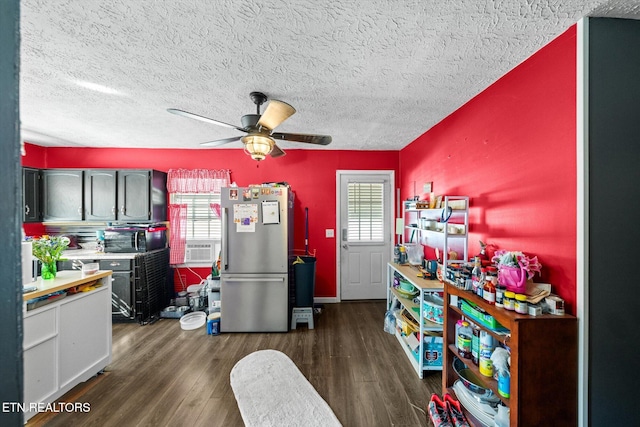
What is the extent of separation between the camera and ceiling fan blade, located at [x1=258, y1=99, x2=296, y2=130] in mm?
1607

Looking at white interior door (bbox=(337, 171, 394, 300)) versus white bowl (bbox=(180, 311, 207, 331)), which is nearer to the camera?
white bowl (bbox=(180, 311, 207, 331))

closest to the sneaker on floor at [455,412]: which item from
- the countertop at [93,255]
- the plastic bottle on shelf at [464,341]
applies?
the plastic bottle on shelf at [464,341]

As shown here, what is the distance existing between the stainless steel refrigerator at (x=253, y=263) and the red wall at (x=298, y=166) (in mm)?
945

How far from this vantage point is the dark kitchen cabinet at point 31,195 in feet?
10.0

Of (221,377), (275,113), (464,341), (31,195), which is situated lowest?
(221,377)

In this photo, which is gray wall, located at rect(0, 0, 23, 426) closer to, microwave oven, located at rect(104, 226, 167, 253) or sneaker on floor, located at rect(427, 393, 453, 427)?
sneaker on floor, located at rect(427, 393, 453, 427)

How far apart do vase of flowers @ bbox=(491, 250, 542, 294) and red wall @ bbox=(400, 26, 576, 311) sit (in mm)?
97

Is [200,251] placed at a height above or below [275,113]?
below

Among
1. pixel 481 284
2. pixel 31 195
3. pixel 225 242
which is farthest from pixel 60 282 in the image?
pixel 481 284

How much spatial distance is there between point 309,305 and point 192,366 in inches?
51.9

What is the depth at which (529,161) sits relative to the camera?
1.55 metres

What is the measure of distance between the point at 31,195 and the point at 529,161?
5.25m

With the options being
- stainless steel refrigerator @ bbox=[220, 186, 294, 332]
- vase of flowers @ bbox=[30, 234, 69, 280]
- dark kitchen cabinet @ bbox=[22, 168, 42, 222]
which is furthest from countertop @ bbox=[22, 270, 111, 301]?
dark kitchen cabinet @ bbox=[22, 168, 42, 222]

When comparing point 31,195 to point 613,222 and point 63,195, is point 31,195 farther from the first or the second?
point 613,222
